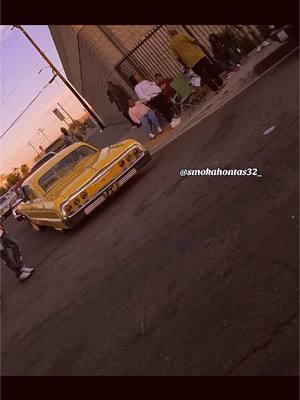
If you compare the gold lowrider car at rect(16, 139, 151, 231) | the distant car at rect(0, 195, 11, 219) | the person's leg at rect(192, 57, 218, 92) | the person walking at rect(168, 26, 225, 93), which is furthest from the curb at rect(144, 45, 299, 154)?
the distant car at rect(0, 195, 11, 219)

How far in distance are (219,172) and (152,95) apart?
6144 mm

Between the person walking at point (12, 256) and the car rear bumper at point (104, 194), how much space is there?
1009mm

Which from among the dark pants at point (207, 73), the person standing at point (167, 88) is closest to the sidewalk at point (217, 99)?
the dark pants at point (207, 73)

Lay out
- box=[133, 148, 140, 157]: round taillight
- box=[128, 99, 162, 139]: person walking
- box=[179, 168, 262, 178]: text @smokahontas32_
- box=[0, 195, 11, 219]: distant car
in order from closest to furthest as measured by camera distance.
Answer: box=[179, 168, 262, 178]: text @smokahontas32_
box=[133, 148, 140, 157]: round taillight
box=[128, 99, 162, 139]: person walking
box=[0, 195, 11, 219]: distant car

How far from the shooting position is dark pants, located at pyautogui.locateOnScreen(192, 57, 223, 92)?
11616mm

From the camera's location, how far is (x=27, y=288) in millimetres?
8141

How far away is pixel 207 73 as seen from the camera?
11.8 metres

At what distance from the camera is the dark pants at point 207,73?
11.6 meters

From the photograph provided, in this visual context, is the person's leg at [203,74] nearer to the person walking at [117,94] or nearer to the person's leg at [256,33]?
the person's leg at [256,33]

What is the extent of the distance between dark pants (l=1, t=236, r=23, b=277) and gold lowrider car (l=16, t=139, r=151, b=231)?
3.18 feet

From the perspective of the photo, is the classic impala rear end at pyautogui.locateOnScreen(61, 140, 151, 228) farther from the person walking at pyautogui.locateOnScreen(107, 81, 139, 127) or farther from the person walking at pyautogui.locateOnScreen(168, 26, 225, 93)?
the person walking at pyautogui.locateOnScreen(107, 81, 139, 127)

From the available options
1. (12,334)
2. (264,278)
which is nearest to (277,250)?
(264,278)

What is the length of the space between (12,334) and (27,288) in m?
1.71
